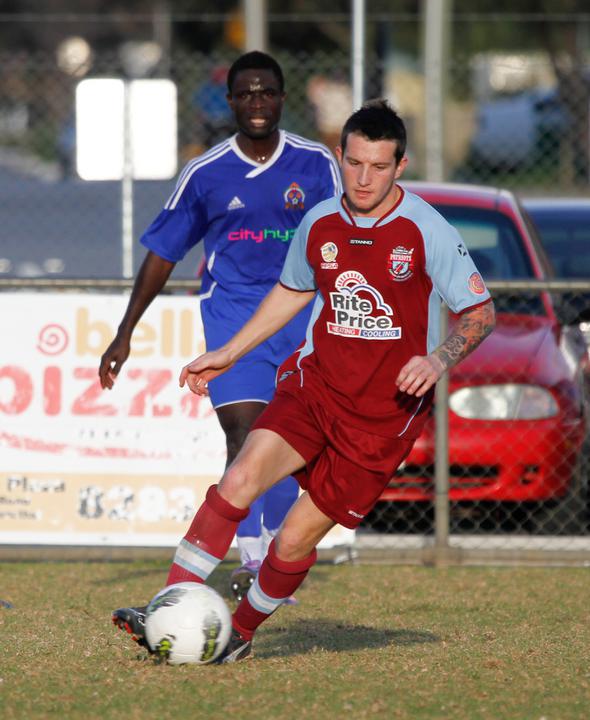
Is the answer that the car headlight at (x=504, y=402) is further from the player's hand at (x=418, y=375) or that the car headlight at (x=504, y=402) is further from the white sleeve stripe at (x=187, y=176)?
the player's hand at (x=418, y=375)

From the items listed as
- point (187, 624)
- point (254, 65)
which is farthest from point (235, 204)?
point (187, 624)

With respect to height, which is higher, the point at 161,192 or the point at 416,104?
the point at 416,104

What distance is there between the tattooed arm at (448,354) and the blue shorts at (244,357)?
1.64 meters

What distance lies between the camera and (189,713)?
16.0 feet

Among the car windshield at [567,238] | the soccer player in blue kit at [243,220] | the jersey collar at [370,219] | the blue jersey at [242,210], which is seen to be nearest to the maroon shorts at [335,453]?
the jersey collar at [370,219]

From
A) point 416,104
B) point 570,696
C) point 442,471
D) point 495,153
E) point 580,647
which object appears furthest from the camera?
point 416,104

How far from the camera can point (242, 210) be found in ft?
22.4

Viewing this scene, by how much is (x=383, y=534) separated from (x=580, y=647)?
246 centimetres

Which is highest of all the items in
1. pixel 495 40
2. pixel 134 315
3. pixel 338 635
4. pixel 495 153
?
pixel 495 40

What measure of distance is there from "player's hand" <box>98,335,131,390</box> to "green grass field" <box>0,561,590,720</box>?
1.05 meters

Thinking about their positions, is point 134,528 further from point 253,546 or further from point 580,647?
point 580,647

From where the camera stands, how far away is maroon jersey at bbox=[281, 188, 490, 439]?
5398mm

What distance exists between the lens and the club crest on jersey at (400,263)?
5391 mm

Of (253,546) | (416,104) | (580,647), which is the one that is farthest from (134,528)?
(416,104)
